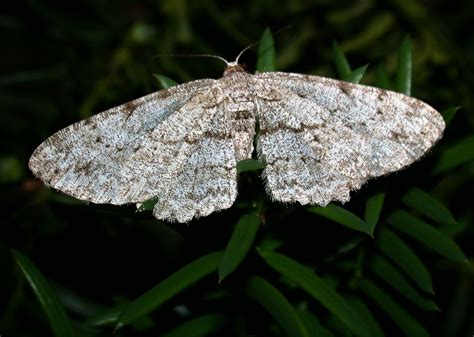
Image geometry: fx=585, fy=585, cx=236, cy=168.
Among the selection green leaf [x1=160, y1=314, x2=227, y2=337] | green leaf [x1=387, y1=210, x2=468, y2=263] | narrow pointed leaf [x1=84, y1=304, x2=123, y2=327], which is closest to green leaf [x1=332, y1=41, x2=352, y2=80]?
green leaf [x1=387, y1=210, x2=468, y2=263]

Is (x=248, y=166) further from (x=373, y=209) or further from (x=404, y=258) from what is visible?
(x=404, y=258)

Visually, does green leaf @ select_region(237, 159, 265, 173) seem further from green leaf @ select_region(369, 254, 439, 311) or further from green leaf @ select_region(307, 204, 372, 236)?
green leaf @ select_region(369, 254, 439, 311)

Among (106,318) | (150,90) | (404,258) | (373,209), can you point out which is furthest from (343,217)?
(150,90)

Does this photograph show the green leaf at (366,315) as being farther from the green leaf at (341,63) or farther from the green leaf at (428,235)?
the green leaf at (341,63)

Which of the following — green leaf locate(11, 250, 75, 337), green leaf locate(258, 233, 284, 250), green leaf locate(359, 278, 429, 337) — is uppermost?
green leaf locate(11, 250, 75, 337)

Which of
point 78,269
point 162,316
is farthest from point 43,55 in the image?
point 162,316

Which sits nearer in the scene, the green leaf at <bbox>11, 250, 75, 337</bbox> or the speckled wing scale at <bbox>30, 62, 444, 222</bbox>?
the green leaf at <bbox>11, 250, 75, 337</bbox>

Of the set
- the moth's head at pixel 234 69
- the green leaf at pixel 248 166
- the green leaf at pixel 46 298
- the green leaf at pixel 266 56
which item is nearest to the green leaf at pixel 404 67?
the green leaf at pixel 266 56
